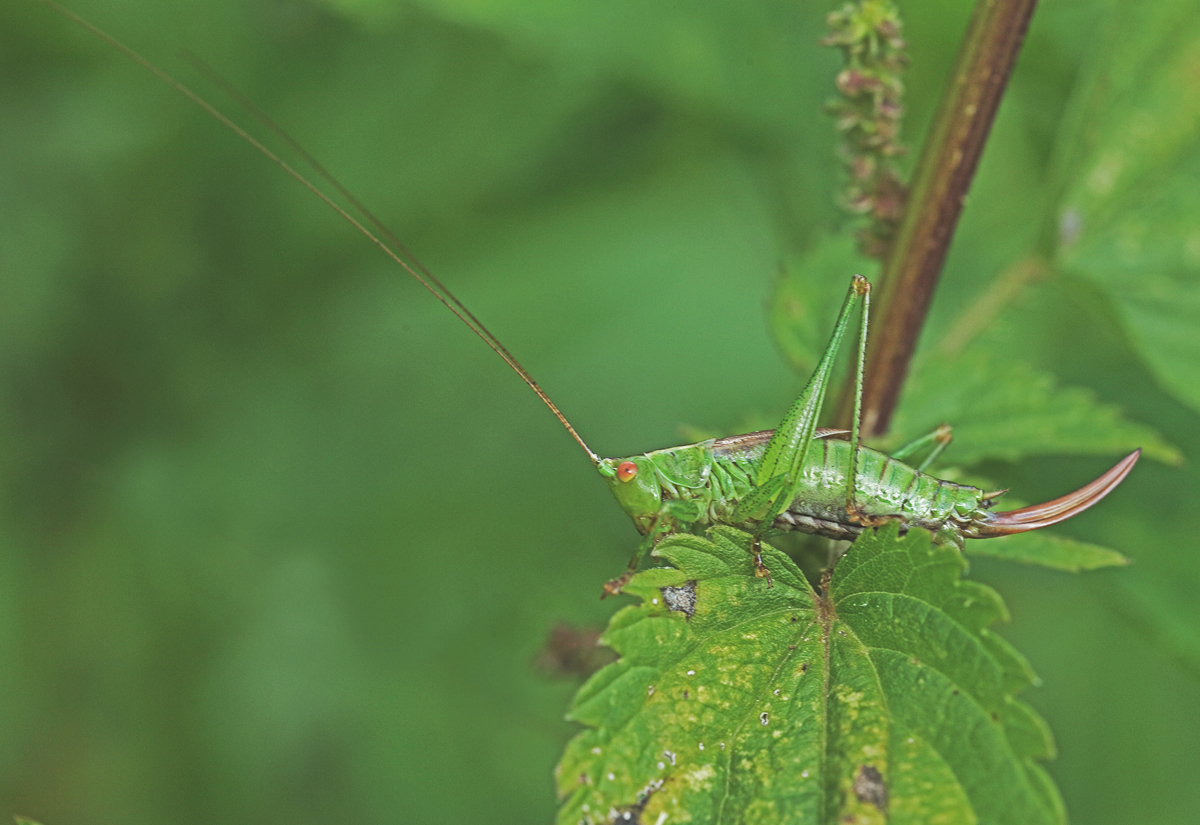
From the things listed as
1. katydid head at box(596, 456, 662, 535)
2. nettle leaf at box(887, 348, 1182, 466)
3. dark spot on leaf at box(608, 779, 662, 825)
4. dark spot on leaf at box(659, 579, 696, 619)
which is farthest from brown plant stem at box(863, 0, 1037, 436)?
dark spot on leaf at box(608, 779, 662, 825)

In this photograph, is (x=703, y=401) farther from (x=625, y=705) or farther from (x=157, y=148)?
(x=625, y=705)

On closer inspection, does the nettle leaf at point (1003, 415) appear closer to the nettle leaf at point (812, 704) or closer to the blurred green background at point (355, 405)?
the nettle leaf at point (812, 704)

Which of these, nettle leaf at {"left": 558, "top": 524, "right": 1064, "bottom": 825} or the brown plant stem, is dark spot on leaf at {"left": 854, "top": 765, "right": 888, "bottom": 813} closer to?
nettle leaf at {"left": 558, "top": 524, "right": 1064, "bottom": 825}

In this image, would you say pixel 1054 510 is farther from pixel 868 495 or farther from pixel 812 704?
pixel 812 704

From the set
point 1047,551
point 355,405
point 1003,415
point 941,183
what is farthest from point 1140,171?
point 355,405

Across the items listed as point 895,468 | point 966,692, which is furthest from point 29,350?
point 966,692

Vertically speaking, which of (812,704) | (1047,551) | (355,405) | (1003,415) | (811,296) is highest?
(355,405)
